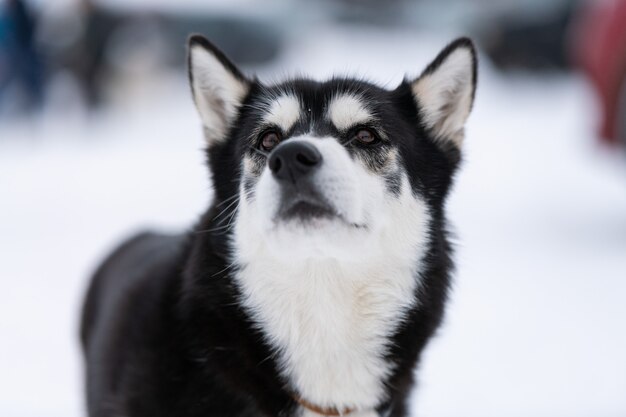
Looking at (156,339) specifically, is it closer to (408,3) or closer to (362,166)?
(362,166)

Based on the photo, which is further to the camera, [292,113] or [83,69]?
[83,69]

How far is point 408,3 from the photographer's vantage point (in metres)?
19.3

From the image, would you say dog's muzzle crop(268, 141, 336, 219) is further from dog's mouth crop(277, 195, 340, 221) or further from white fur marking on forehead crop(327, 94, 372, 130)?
white fur marking on forehead crop(327, 94, 372, 130)

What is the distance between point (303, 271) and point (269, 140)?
426 mm

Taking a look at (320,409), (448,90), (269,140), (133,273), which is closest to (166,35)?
(133,273)

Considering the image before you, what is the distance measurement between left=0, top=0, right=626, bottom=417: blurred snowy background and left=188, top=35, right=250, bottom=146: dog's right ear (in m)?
0.24

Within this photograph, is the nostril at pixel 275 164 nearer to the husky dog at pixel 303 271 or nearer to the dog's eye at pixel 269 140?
the husky dog at pixel 303 271

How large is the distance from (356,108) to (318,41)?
14704mm

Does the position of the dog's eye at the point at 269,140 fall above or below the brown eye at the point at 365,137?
below

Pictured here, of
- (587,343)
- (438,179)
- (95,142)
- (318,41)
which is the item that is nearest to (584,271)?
(587,343)

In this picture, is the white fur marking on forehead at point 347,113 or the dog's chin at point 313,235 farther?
Result: the white fur marking on forehead at point 347,113

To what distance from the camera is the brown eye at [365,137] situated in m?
2.14

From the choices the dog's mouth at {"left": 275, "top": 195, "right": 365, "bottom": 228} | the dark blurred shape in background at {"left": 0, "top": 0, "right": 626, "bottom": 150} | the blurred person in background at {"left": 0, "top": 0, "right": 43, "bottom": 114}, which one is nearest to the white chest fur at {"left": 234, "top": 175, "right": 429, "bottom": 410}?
the dog's mouth at {"left": 275, "top": 195, "right": 365, "bottom": 228}

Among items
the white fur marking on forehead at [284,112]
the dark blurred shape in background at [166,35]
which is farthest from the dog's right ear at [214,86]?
the dark blurred shape in background at [166,35]
